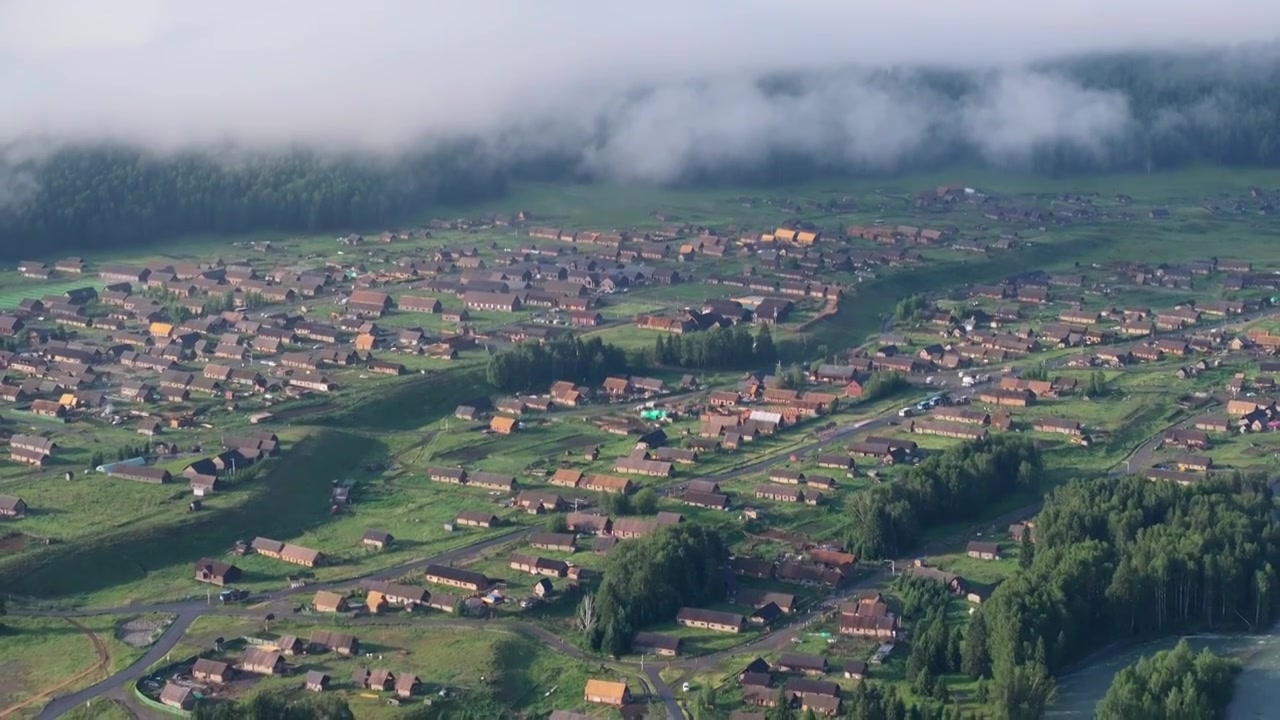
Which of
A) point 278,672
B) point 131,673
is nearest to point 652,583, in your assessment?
point 278,672

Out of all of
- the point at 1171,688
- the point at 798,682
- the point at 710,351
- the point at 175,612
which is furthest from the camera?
the point at 710,351

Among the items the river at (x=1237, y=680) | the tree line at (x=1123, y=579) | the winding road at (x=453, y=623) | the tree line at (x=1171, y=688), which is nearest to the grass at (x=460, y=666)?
the winding road at (x=453, y=623)

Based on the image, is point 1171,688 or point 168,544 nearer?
point 1171,688

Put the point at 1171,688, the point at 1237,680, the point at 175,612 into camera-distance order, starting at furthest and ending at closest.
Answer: the point at 175,612
the point at 1237,680
the point at 1171,688

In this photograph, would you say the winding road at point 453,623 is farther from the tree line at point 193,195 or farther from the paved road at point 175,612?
the tree line at point 193,195

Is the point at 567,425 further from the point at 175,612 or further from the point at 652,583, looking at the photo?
the point at 175,612

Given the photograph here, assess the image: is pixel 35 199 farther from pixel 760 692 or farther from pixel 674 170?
pixel 760 692

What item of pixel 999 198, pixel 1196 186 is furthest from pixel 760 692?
pixel 1196 186
